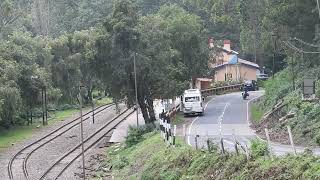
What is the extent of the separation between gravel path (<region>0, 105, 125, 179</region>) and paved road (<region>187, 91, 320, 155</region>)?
8.93 metres

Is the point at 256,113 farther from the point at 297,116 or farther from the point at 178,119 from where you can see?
the point at 297,116

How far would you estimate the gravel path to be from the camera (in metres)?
34.1

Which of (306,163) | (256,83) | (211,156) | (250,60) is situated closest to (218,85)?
(256,83)

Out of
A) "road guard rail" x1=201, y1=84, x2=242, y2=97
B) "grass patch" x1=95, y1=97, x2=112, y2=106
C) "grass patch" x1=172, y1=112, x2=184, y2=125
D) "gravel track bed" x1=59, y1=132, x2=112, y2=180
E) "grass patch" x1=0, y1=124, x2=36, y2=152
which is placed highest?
"road guard rail" x1=201, y1=84, x2=242, y2=97

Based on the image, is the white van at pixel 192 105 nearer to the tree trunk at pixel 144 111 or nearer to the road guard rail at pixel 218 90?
the tree trunk at pixel 144 111

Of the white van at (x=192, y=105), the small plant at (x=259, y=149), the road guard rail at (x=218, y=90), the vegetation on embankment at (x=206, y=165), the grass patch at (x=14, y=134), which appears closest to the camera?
the vegetation on embankment at (x=206, y=165)

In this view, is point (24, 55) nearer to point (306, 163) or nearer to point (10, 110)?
point (10, 110)

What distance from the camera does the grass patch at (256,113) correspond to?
1772 inches

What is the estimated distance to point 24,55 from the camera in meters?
55.8

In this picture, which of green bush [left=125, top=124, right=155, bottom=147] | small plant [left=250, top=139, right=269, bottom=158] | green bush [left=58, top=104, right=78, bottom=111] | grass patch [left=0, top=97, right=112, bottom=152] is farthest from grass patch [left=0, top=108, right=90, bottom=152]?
small plant [left=250, top=139, right=269, bottom=158]

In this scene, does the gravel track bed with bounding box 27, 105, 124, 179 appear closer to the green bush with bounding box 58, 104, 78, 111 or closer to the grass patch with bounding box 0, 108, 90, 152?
the grass patch with bounding box 0, 108, 90, 152

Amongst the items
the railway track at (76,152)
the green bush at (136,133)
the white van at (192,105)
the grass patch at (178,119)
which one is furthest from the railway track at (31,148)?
the white van at (192,105)

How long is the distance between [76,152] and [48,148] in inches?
123

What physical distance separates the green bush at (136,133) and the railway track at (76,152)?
3.39 m
